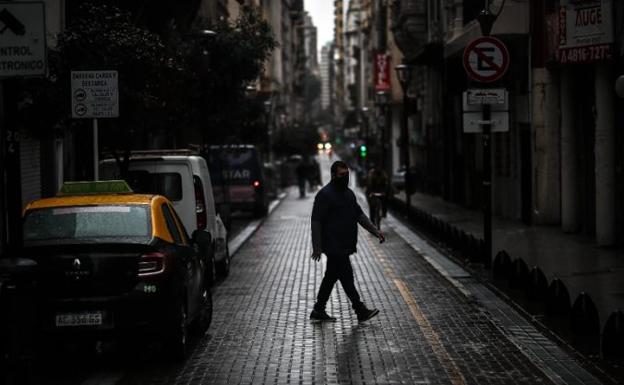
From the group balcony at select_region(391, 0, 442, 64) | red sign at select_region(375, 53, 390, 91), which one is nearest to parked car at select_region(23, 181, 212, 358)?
balcony at select_region(391, 0, 442, 64)

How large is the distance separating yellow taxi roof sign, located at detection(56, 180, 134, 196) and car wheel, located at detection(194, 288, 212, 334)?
144 cm

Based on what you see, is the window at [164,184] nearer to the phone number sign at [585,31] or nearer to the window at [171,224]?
the window at [171,224]

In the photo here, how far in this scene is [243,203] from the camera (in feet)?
138

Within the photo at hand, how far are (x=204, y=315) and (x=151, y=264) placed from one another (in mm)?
2536

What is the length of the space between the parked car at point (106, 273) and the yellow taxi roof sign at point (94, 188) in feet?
2.44

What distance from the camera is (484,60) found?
19531mm

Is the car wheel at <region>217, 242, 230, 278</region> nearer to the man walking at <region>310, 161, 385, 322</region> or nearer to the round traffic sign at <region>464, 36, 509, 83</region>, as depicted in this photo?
the round traffic sign at <region>464, 36, 509, 83</region>

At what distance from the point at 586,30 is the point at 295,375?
48.3 feet

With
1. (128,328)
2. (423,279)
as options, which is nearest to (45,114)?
(423,279)

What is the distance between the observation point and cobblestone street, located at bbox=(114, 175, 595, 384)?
10.8 m

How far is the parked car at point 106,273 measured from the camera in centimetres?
1091

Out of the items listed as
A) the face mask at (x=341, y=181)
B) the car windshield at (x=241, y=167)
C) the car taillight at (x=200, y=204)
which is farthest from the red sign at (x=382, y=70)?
the face mask at (x=341, y=181)

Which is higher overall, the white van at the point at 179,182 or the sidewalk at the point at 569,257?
the white van at the point at 179,182

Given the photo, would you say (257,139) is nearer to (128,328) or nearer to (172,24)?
(172,24)
